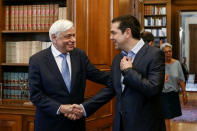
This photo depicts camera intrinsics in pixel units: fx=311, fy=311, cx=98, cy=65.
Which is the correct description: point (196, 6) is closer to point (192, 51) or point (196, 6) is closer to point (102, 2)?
point (192, 51)

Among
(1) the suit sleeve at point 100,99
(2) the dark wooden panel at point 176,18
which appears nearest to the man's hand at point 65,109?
(1) the suit sleeve at point 100,99

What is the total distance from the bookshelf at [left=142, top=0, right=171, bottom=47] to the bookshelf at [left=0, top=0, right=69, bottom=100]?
6567mm

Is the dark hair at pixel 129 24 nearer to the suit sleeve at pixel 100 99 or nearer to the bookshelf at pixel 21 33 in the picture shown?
the suit sleeve at pixel 100 99

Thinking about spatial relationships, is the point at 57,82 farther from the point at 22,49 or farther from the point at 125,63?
the point at 22,49

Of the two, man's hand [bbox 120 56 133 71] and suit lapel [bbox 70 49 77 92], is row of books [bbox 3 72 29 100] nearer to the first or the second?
suit lapel [bbox 70 49 77 92]

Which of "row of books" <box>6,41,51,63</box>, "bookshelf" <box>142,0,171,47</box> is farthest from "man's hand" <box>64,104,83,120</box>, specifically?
"bookshelf" <box>142,0,171,47</box>

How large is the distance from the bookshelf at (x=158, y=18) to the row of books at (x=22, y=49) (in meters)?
6.73

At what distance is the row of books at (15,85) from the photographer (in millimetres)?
3880

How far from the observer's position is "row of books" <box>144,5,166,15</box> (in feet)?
33.4

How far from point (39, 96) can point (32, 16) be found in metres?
1.66

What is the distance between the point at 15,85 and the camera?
3938 mm

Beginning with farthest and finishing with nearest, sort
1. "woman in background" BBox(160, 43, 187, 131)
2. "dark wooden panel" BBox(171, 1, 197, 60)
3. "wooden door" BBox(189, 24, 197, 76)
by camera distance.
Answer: "wooden door" BBox(189, 24, 197, 76) < "dark wooden panel" BBox(171, 1, 197, 60) < "woman in background" BBox(160, 43, 187, 131)

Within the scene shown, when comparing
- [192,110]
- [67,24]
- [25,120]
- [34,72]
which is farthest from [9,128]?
[192,110]

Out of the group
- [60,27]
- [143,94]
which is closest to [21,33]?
[60,27]
